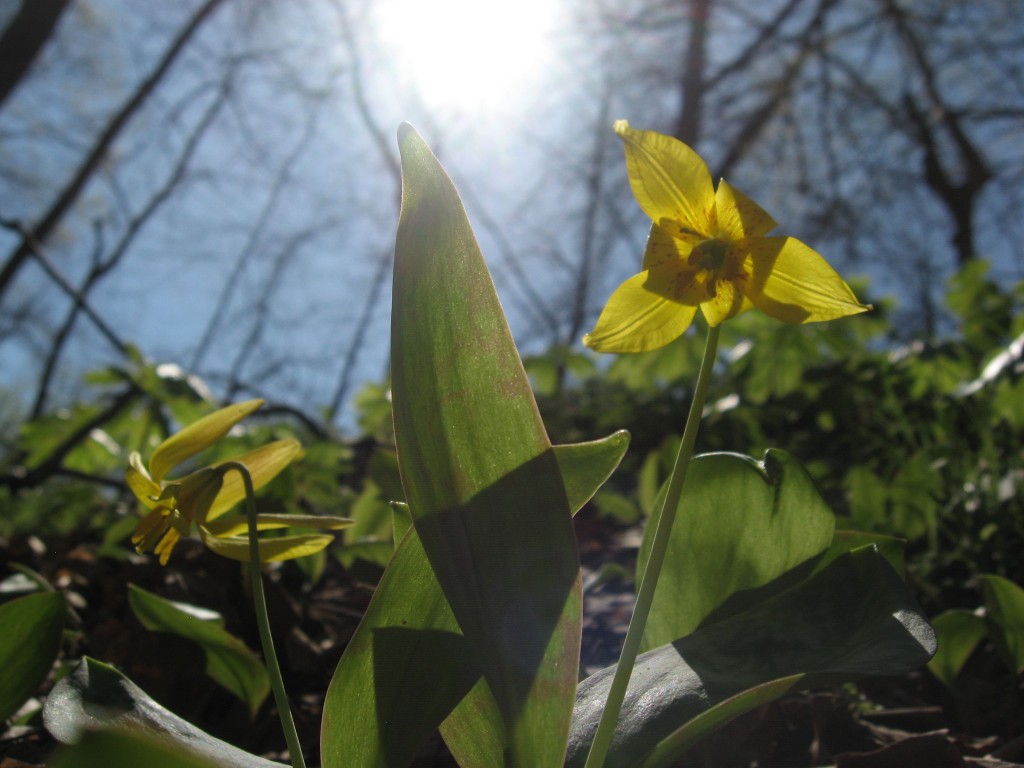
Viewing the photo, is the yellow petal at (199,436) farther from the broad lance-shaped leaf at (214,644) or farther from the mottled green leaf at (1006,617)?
the mottled green leaf at (1006,617)

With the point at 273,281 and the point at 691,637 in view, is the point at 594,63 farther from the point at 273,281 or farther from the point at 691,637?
the point at 691,637

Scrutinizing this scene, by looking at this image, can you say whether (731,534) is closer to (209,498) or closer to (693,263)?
(693,263)

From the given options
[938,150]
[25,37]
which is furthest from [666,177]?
[938,150]

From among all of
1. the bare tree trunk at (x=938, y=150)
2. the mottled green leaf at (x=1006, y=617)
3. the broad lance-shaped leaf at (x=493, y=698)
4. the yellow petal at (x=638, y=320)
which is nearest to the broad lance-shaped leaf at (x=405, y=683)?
the broad lance-shaped leaf at (x=493, y=698)

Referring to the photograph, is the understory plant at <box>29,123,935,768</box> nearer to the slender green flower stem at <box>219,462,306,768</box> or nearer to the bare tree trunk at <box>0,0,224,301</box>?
the slender green flower stem at <box>219,462,306,768</box>

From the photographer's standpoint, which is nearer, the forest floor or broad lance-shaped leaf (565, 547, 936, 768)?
broad lance-shaped leaf (565, 547, 936, 768)

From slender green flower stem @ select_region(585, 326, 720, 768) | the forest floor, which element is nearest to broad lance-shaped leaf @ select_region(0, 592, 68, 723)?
the forest floor
